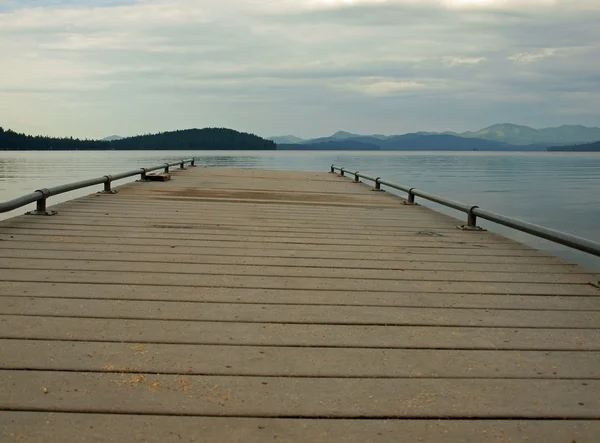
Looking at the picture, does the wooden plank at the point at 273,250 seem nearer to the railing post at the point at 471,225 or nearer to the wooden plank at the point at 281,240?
the wooden plank at the point at 281,240

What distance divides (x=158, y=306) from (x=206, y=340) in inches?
25.2

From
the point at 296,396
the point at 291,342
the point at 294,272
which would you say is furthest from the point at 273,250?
the point at 296,396

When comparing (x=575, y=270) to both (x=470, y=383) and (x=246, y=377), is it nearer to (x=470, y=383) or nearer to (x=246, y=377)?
(x=470, y=383)

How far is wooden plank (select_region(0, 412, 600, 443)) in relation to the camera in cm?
184

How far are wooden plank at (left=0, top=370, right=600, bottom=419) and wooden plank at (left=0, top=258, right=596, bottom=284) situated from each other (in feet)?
5.78

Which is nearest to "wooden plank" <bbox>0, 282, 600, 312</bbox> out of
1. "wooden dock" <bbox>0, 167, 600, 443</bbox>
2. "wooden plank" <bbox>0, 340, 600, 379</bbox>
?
"wooden dock" <bbox>0, 167, 600, 443</bbox>

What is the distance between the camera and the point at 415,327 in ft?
9.73

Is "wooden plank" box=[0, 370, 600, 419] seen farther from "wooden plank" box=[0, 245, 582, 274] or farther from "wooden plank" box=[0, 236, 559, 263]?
"wooden plank" box=[0, 236, 559, 263]

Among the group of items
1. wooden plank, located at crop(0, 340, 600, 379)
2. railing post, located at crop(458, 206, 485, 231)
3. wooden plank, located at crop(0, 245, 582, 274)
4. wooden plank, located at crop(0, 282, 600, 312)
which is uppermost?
railing post, located at crop(458, 206, 485, 231)

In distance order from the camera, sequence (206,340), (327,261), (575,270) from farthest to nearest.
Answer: (327,261) → (575,270) → (206,340)

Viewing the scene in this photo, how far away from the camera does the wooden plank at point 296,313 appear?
303cm

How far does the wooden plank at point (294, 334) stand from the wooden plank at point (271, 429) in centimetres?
72

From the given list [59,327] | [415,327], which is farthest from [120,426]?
[415,327]

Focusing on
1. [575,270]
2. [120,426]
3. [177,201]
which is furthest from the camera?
[177,201]
